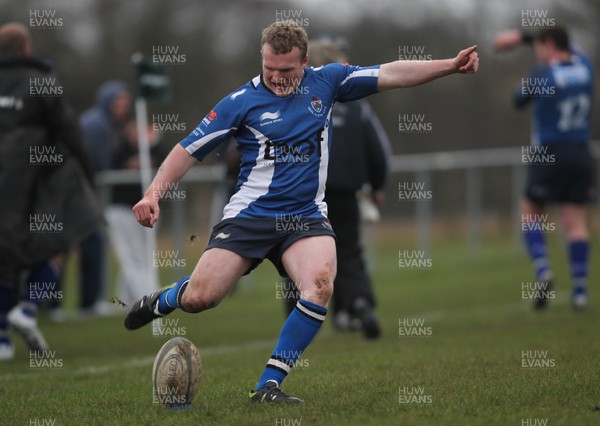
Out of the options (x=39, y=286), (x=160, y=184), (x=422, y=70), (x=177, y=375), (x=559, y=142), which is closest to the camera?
(x=177, y=375)

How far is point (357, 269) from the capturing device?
955 cm

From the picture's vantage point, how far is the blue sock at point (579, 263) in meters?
11.0

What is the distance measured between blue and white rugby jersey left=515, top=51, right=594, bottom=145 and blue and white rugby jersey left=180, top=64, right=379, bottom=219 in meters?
5.57

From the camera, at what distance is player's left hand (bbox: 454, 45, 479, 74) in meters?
5.93

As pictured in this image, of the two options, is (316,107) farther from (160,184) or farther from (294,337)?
(294,337)

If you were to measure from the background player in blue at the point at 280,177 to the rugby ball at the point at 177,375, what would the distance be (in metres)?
0.34

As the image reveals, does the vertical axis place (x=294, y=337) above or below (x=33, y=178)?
below

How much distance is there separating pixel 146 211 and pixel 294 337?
41.2 inches

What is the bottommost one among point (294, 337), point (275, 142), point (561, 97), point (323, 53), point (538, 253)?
point (538, 253)

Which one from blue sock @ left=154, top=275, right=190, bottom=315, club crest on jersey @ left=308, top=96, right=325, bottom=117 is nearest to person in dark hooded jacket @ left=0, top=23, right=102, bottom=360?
blue sock @ left=154, top=275, right=190, bottom=315

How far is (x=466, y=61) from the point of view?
5949mm

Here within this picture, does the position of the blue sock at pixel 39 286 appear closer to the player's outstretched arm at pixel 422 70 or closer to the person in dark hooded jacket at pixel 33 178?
the person in dark hooded jacket at pixel 33 178

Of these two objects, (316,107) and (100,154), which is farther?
(100,154)

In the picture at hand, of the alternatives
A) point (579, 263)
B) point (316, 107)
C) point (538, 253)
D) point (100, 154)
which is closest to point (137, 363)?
point (316, 107)
